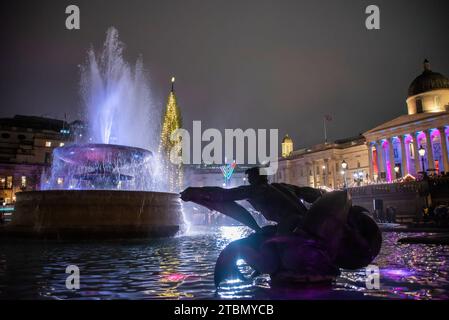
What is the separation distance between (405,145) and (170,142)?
3974 cm

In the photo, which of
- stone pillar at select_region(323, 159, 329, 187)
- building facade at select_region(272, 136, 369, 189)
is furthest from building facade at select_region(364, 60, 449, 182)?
stone pillar at select_region(323, 159, 329, 187)

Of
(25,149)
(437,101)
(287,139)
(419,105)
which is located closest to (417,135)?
(419,105)

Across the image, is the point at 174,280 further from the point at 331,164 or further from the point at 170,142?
the point at 331,164

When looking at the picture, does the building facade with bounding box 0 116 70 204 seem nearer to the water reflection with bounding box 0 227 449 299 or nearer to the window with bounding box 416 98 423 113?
the water reflection with bounding box 0 227 449 299

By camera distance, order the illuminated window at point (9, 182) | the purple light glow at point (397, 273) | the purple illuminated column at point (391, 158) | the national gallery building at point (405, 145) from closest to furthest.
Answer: the purple light glow at point (397, 273), the national gallery building at point (405, 145), the purple illuminated column at point (391, 158), the illuminated window at point (9, 182)

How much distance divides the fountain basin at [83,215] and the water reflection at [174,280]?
3861 millimetres

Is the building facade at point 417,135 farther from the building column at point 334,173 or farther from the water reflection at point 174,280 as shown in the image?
the water reflection at point 174,280

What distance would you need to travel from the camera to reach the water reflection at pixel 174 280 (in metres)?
4.33

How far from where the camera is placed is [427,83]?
57.8 m

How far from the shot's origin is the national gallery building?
49281 millimetres

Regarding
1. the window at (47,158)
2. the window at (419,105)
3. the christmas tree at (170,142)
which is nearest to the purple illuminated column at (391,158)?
the window at (419,105)

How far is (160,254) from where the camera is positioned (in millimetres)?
8758
